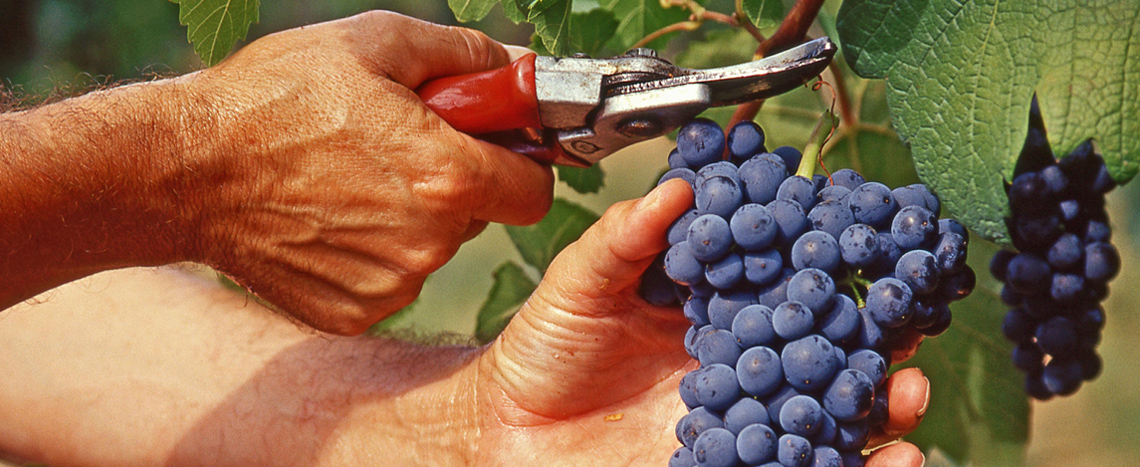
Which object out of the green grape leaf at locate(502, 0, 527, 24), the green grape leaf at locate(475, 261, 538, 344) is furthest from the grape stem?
the green grape leaf at locate(475, 261, 538, 344)

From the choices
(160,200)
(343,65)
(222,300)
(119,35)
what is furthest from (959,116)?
(119,35)

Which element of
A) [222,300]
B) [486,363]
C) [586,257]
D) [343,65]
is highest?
[343,65]

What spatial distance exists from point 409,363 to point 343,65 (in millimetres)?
810

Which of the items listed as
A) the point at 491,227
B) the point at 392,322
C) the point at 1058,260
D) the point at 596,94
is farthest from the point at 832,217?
the point at 491,227

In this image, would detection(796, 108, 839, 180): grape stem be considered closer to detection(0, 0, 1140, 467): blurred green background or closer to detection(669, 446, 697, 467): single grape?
detection(669, 446, 697, 467): single grape

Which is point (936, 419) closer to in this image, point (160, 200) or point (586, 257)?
point (586, 257)

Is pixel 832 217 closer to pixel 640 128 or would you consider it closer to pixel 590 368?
pixel 640 128

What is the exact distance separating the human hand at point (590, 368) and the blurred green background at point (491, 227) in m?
1.39

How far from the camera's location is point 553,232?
174cm

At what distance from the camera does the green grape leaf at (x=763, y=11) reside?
1.14 m

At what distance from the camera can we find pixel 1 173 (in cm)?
112

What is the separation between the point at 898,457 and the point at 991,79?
17.0 inches

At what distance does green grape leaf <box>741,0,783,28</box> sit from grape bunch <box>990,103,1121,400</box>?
0.36 metres

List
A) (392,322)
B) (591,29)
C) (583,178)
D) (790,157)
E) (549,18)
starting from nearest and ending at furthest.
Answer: (790,157)
(549,18)
(591,29)
(583,178)
(392,322)
